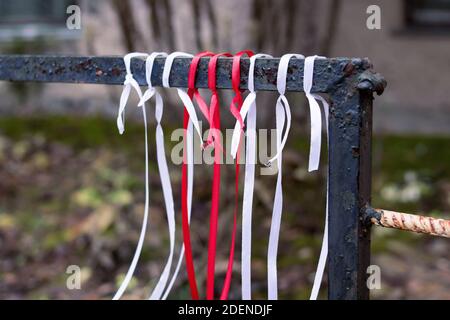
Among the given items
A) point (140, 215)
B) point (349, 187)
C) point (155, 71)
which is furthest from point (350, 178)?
point (140, 215)

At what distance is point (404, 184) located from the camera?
4426mm

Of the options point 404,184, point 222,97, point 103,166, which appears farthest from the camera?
point 103,166

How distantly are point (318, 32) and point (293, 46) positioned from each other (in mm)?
1447

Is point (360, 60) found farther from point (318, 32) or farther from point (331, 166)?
point (318, 32)

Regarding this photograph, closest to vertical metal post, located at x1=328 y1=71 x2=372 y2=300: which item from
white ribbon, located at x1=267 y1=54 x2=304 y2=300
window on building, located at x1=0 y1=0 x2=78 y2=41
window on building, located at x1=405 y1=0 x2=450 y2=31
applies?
white ribbon, located at x1=267 y1=54 x2=304 y2=300

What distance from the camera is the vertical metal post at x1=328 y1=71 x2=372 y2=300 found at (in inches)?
50.0

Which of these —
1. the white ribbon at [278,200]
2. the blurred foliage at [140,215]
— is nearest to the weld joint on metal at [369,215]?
the white ribbon at [278,200]

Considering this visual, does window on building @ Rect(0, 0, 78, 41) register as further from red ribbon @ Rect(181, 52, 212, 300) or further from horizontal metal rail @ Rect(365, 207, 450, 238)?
horizontal metal rail @ Rect(365, 207, 450, 238)

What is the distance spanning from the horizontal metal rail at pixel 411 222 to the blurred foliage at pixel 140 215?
3.85ft

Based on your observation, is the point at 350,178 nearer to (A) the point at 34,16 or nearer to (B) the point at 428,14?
(B) the point at 428,14

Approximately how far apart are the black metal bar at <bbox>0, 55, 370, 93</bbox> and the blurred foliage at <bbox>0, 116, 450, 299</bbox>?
101cm

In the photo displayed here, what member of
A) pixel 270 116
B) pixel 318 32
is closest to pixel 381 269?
pixel 270 116

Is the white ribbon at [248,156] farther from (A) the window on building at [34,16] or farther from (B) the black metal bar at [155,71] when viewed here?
(A) the window on building at [34,16]

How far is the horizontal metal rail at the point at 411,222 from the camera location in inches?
49.4
